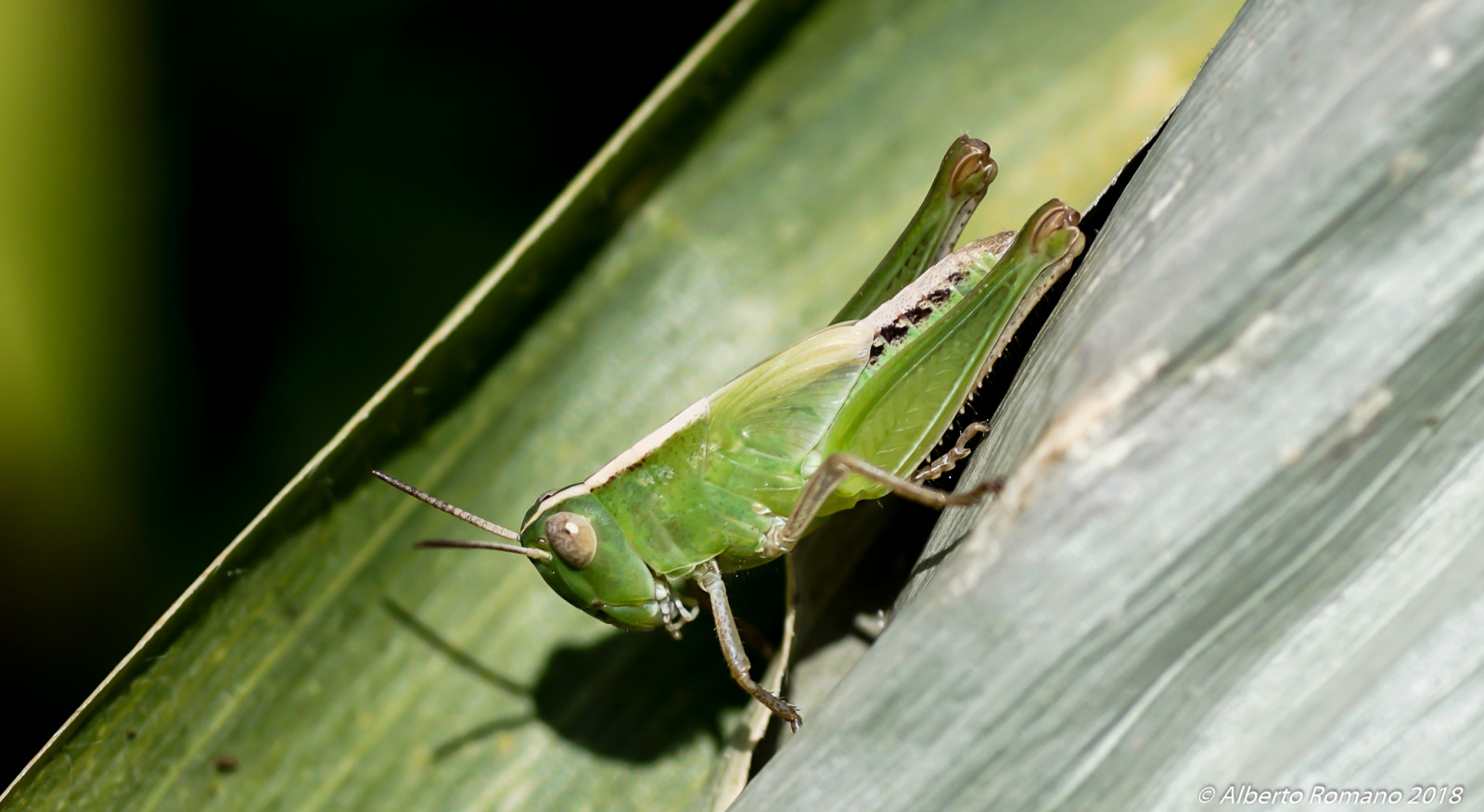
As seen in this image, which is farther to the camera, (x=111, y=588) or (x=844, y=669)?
(x=111, y=588)

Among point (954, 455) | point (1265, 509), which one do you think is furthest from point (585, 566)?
point (1265, 509)

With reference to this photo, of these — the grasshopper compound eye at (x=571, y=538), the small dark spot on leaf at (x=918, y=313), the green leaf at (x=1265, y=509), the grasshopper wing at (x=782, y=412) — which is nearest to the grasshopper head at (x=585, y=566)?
the grasshopper compound eye at (x=571, y=538)

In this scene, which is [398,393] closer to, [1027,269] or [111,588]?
[111,588]

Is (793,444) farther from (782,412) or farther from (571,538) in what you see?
(571,538)

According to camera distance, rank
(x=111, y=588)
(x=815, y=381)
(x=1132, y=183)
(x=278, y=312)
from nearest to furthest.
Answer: (x=1132, y=183) → (x=815, y=381) → (x=111, y=588) → (x=278, y=312)

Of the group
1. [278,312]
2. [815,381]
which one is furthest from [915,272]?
[278,312]
